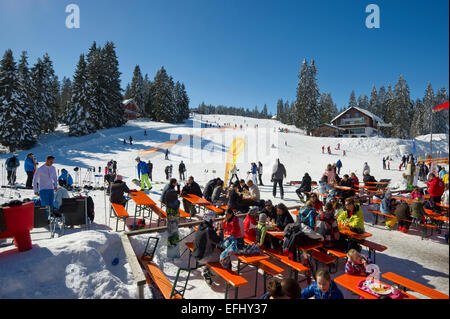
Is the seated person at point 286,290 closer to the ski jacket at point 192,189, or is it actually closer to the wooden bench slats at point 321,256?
the wooden bench slats at point 321,256

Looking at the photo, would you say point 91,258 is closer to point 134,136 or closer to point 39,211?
point 39,211

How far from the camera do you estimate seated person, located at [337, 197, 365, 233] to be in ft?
20.0

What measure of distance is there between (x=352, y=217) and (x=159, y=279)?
4.90 m

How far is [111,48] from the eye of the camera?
1778 inches

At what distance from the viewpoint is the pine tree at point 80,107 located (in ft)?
121

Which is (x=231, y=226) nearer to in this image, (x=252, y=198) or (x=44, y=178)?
(x=252, y=198)

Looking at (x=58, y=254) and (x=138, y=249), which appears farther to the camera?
(x=138, y=249)

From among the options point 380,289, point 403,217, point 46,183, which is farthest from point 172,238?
point 403,217

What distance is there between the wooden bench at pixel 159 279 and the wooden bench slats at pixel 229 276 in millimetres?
808

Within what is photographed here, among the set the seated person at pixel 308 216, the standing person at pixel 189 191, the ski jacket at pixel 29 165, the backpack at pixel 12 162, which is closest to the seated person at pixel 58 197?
the standing person at pixel 189 191

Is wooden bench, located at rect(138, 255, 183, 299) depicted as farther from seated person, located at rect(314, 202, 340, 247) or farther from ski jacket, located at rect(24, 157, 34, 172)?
ski jacket, located at rect(24, 157, 34, 172)
